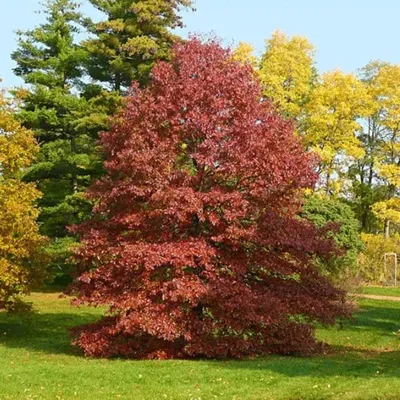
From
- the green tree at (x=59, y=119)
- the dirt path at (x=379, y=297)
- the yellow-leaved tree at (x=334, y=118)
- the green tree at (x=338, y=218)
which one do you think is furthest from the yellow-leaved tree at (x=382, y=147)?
the green tree at (x=59, y=119)

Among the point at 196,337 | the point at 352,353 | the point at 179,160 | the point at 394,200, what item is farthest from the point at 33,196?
the point at 394,200

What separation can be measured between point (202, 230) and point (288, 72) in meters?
26.8

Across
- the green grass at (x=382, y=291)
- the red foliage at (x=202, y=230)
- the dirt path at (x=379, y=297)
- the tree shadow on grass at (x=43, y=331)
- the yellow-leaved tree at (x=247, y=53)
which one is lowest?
the tree shadow on grass at (x=43, y=331)

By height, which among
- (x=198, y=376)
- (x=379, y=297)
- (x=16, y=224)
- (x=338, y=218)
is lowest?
(x=198, y=376)

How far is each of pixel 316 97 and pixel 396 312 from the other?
16.9m

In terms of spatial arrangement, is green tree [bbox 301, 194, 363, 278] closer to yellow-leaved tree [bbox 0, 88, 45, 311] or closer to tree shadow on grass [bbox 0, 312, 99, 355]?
tree shadow on grass [bbox 0, 312, 99, 355]

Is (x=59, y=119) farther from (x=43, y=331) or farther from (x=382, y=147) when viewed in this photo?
(x=382, y=147)

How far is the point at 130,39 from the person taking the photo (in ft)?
107

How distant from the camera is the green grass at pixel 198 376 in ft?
37.2

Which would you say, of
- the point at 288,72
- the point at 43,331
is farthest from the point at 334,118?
the point at 43,331

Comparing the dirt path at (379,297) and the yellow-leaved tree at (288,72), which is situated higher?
the yellow-leaved tree at (288,72)

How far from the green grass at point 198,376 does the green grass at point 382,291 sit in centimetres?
1423

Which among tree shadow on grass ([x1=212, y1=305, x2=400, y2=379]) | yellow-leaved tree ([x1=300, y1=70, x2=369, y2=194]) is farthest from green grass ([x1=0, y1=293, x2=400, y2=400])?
yellow-leaved tree ([x1=300, y1=70, x2=369, y2=194])

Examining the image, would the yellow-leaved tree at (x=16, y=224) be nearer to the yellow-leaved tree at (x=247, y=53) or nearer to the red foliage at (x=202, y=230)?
the red foliage at (x=202, y=230)
